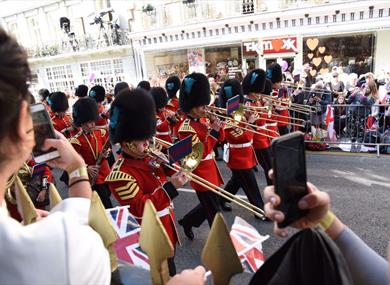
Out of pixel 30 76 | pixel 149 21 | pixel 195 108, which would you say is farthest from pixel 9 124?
pixel 149 21

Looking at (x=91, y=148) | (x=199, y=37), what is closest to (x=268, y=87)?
(x=91, y=148)

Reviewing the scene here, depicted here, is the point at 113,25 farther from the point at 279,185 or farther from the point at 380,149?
the point at 279,185

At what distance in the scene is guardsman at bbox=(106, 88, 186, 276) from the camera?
8.43ft

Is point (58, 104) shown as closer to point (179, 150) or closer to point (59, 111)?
point (59, 111)

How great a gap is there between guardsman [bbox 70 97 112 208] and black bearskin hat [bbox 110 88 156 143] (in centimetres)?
190

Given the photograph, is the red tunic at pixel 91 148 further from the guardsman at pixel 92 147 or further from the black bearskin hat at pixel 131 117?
the black bearskin hat at pixel 131 117

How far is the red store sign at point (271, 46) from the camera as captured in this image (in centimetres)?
1309

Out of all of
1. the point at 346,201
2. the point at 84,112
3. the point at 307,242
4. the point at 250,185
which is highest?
the point at 307,242

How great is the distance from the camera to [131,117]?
2676 mm

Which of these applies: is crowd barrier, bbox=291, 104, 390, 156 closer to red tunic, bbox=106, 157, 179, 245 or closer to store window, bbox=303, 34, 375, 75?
red tunic, bbox=106, 157, 179, 245

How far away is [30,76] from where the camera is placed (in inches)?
38.0

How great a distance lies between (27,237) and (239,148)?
3734mm

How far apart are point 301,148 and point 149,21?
1824cm

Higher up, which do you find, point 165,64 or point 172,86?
point 165,64
